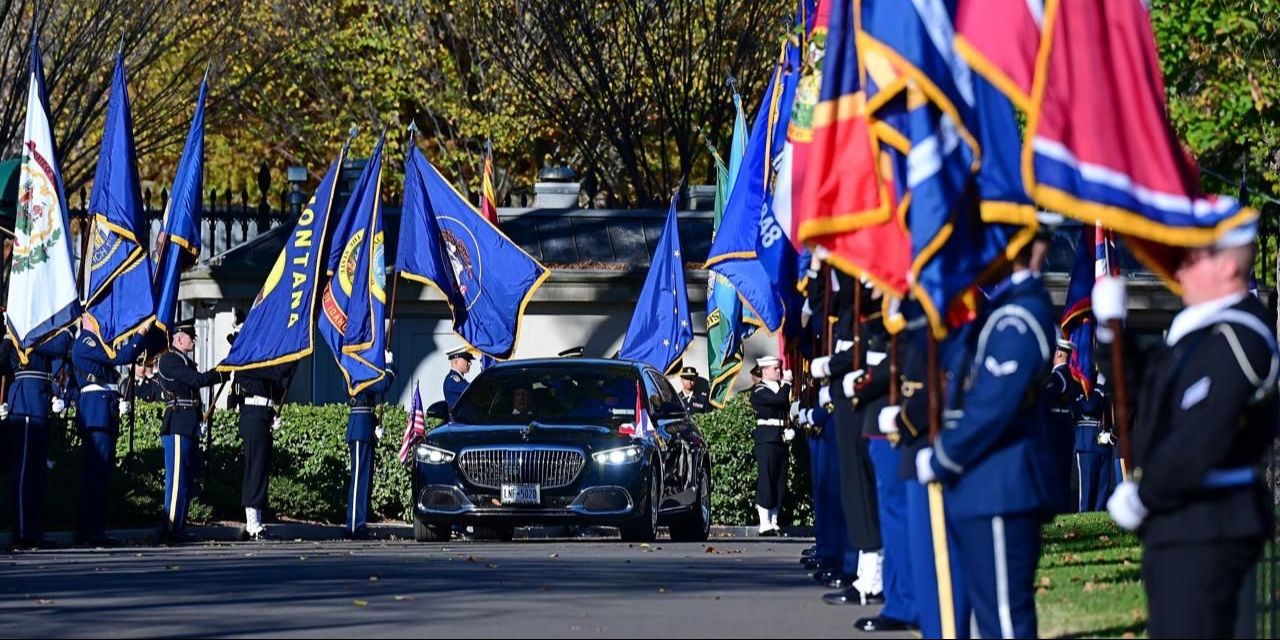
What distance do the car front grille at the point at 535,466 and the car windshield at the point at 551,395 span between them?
66 centimetres

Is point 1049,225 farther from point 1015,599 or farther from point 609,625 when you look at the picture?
point 609,625

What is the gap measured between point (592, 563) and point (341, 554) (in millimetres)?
2485

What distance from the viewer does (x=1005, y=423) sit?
9.07 meters

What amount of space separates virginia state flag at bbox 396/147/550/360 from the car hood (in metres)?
5.02

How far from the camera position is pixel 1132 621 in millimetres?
11891

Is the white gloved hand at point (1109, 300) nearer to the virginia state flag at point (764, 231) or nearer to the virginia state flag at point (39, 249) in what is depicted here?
the virginia state flag at point (764, 231)

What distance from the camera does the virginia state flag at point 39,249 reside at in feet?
67.3

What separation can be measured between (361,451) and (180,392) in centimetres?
218

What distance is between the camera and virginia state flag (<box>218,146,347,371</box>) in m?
22.6

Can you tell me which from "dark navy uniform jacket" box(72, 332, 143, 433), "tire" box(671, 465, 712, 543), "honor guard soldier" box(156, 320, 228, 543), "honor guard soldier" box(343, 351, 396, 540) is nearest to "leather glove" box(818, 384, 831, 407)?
"tire" box(671, 465, 712, 543)

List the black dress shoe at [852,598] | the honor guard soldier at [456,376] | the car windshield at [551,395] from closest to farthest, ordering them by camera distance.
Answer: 1. the black dress shoe at [852,598]
2. the car windshield at [551,395]
3. the honor guard soldier at [456,376]

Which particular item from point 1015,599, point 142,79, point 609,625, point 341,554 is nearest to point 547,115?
point 142,79

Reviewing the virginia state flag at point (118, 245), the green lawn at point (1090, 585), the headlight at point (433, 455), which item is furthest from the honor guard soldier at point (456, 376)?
the green lawn at point (1090, 585)

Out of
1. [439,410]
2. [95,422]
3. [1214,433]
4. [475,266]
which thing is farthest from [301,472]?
[1214,433]
